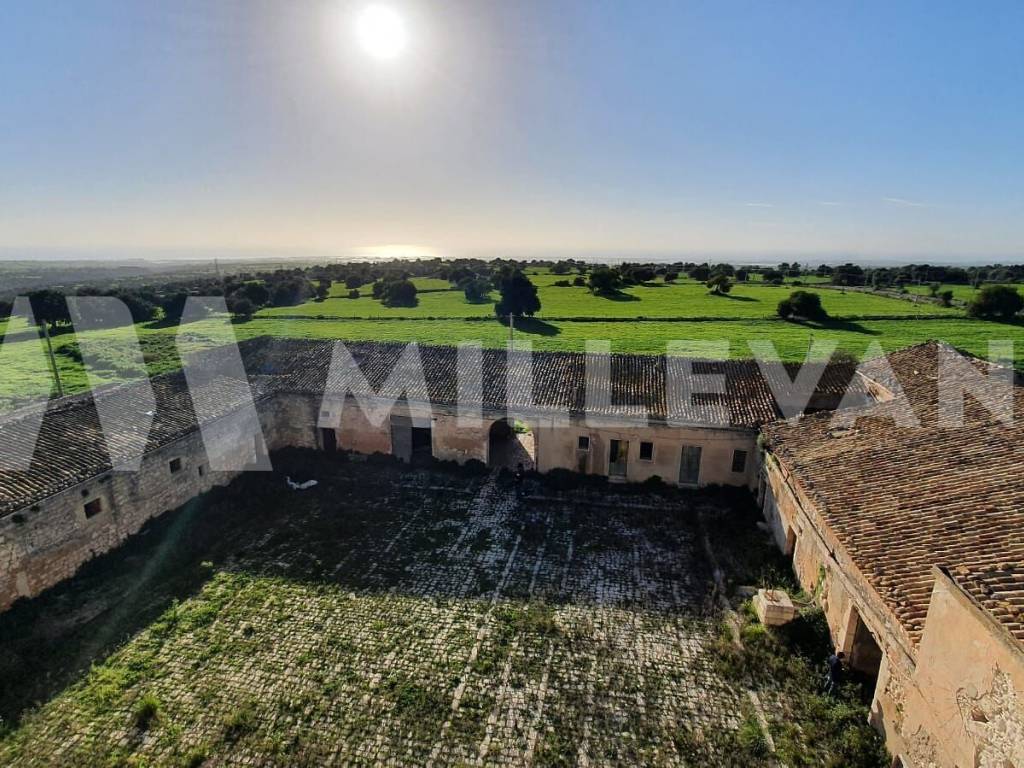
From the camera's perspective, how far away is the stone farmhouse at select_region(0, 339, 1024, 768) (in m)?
6.50

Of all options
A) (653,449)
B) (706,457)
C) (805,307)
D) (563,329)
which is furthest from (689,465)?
(805,307)

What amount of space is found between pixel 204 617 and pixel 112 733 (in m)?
2.82

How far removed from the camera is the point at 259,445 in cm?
1911

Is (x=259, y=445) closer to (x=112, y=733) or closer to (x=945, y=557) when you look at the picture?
(x=112, y=733)

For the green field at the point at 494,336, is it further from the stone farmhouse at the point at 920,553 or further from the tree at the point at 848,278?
the tree at the point at 848,278

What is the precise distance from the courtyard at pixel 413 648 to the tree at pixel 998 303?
43503mm

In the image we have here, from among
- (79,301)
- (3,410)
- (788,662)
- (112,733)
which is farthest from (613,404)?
(79,301)

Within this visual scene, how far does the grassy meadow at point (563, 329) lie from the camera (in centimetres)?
3472

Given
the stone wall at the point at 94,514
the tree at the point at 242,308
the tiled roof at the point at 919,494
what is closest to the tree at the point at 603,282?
the tree at the point at 242,308

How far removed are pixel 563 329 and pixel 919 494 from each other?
120ft

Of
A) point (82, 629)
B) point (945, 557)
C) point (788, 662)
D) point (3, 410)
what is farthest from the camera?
point (3, 410)

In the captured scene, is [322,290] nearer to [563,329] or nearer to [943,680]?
[563,329]

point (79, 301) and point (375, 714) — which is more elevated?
point (79, 301)

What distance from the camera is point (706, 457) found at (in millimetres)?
17266
